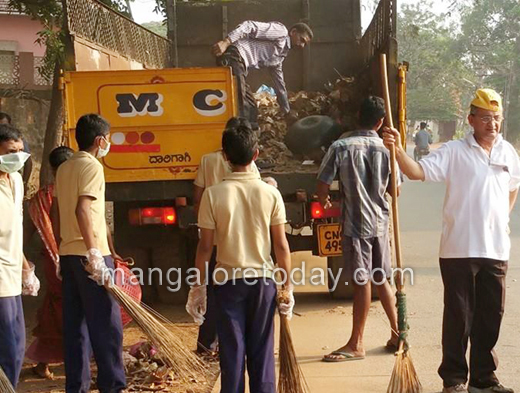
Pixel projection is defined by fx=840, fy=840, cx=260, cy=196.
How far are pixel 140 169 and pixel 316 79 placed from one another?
3.78 meters

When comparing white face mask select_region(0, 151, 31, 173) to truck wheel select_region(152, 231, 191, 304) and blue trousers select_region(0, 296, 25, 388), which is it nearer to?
blue trousers select_region(0, 296, 25, 388)

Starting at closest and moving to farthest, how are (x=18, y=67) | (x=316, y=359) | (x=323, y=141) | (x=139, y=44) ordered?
1. (x=316, y=359)
2. (x=323, y=141)
3. (x=139, y=44)
4. (x=18, y=67)

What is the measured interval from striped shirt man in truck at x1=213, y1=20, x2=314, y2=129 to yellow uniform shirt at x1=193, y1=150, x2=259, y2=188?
6.95ft

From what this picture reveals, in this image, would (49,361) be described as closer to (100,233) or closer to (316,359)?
(100,233)

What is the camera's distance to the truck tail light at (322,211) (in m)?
6.61

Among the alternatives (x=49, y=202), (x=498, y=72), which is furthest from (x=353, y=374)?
(x=498, y=72)

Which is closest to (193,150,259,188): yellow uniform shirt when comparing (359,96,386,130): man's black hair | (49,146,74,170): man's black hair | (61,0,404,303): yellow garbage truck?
(61,0,404,303): yellow garbage truck

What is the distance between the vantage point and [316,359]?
5.85m

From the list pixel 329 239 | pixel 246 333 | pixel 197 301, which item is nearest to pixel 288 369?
pixel 246 333

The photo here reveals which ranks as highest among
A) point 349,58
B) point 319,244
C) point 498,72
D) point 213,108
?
point 498,72

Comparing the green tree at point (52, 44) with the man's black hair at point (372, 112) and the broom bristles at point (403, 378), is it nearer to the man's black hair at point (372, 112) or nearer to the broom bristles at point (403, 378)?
the man's black hair at point (372, 112)

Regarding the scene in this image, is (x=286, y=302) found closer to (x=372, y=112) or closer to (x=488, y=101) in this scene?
(x=488, y=101)

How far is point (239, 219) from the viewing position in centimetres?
409

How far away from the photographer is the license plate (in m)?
6.58
